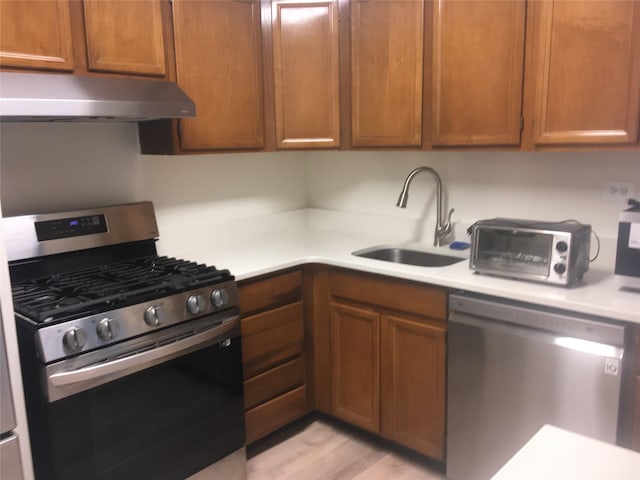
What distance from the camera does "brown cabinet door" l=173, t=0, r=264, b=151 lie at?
2.32 m

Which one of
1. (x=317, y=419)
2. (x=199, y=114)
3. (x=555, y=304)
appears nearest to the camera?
(x=555, y=304)

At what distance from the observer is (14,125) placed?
2.13 meters

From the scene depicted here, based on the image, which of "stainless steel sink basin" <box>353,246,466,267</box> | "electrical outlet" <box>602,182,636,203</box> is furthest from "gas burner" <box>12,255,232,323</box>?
"electrical outlet" <box>602,182,636,203</box>

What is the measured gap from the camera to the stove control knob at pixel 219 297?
2.07 meters

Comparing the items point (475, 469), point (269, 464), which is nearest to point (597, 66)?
point (475, 469)

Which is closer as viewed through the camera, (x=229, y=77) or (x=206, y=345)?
(x=206, y=345)

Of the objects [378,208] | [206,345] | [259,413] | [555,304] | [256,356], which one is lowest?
[259,413]

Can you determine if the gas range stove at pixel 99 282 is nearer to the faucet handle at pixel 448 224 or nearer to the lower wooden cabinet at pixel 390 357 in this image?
the lower wooden cabinet at pixel 390 357

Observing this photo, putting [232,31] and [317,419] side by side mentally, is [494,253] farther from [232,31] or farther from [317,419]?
[232,31]

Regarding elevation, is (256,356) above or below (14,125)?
below

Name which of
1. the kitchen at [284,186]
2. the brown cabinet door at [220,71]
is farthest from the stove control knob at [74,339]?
the brown cabinet door at [220,71]

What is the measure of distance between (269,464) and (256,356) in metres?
0.49

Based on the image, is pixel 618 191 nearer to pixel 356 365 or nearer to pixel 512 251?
pixel 512 251

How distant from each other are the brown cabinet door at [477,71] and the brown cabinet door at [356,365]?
33.8 inches
